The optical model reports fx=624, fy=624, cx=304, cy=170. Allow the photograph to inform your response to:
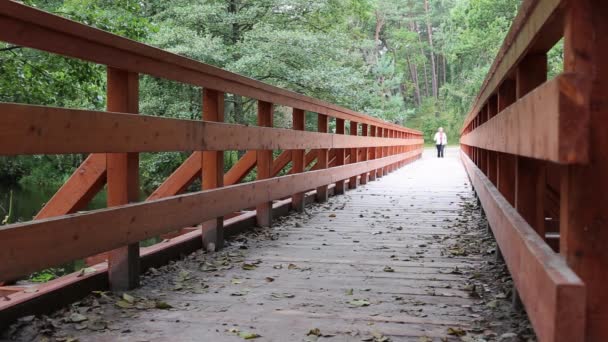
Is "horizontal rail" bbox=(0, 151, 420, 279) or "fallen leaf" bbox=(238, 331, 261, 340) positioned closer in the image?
"horizontal rail" bbox=(0, 151, 420, 279)

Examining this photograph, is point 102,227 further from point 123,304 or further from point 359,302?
point 359,302

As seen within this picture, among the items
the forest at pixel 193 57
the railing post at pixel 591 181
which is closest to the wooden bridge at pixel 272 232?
the railing post at pixel 591 181

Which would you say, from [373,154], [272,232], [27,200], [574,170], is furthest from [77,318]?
[27,200]

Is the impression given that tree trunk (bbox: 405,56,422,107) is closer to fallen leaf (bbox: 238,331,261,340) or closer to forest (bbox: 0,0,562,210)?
forest (bbox: 0,0,562,210)

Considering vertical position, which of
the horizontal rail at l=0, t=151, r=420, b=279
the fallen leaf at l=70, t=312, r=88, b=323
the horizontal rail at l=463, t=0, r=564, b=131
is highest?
the horizontal rail at l=463, t=0, r=564, b=131

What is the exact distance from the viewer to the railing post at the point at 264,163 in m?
5.45

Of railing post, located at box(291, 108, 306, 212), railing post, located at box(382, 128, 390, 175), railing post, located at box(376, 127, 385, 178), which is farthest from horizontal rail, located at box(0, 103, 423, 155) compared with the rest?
railing post, located at box(382, 128, 390, 175)

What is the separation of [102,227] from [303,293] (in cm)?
107

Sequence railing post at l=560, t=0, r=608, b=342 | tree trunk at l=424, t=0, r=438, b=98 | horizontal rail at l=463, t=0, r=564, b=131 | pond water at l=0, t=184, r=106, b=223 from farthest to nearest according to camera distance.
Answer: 1. tree trunk at l=424, t=0, r=438, b=98
2. pond water at l=0, t=184, r=106, b=223
3. horizontal rail at l=463, t=0, r=564, b=131
4. railing post at l=560, t=0, r=608, b=342

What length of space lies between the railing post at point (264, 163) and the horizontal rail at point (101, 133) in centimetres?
61

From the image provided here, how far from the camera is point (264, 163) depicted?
546cm

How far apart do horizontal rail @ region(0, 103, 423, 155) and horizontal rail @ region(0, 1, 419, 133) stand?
26 cm

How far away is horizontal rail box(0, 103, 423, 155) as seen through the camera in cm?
227

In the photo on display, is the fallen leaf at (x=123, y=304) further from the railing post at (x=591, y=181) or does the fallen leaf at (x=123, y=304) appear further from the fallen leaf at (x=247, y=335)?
the railing post at (x=591, y=181)
